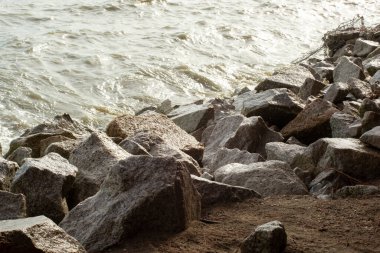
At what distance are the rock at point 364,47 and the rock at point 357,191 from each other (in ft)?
23.9

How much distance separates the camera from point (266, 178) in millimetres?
5109

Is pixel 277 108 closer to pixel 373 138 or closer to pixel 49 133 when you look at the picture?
pixel 373 138

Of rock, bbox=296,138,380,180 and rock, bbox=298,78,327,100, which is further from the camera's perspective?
rock, bbox=298,78,327,100

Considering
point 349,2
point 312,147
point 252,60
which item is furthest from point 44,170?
point 349,2

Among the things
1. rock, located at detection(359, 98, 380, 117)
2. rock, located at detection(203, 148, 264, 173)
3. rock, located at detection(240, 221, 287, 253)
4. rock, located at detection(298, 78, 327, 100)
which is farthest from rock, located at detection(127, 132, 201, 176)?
rock, located at detection(298, 78, 327, 100)

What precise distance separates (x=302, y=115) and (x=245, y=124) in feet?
2.04

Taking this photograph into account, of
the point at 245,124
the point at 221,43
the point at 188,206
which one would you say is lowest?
the point at 221,43

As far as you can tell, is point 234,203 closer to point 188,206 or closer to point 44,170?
point 188,206

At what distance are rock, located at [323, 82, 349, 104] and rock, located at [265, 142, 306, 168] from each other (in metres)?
1.91

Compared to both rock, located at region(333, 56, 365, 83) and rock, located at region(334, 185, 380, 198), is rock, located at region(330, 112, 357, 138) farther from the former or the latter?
rock, located at region(333, 56, 365, 83)

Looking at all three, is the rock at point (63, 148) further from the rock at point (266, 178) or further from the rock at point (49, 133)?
the rock at point (266, 178)

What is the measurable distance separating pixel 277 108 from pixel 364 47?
493 cm

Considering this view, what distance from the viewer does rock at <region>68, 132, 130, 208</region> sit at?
507cm

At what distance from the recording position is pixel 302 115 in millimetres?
7043
